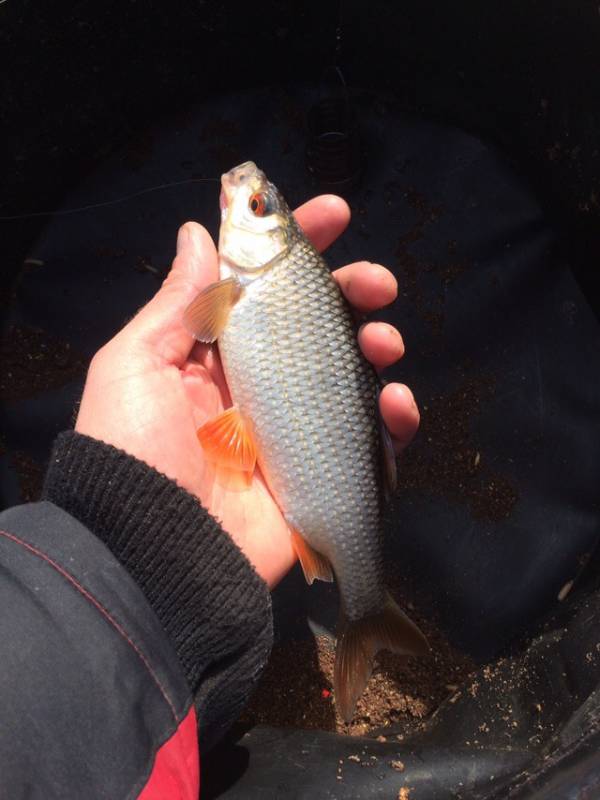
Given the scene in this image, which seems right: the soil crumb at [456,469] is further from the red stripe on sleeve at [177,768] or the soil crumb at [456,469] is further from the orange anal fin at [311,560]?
the red stripe on sleeve at [177,768]

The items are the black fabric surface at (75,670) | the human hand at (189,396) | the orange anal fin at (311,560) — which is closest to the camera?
the black fabric surface at (75,670)

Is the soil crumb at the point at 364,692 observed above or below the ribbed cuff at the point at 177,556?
below

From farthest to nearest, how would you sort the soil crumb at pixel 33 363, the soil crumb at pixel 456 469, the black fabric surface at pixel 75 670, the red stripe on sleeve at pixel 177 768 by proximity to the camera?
the soil crumb at pixel 33 363 → the soil crumb at pixel 456 469 → the red stripe on sleeve at pixel 177 768 → the black fabric surface at pixel 75 670

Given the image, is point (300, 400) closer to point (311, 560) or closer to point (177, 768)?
point (311, 560)

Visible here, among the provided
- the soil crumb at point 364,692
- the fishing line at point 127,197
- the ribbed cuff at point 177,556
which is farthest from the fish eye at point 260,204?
the soil crumb at point 364,692

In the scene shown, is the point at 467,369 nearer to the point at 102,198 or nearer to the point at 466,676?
the point at 466,676

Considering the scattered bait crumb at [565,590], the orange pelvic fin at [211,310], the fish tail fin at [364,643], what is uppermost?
the orange pelvic fin at [211,310]

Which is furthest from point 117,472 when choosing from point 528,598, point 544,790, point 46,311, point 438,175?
point 438,175
